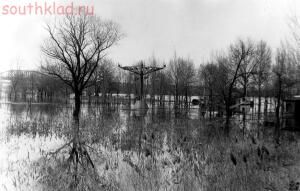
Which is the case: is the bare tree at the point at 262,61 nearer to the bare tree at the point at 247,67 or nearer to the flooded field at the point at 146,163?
the bare tree at the point at 247,67

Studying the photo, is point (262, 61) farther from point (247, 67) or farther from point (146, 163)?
point (146, 163)

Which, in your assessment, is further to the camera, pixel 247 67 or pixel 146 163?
pixel 247 67

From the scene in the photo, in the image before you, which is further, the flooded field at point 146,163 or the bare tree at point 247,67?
the bare tree at point 247,67

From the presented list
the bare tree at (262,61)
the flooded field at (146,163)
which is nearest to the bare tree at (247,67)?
the bare tree at (262,61)

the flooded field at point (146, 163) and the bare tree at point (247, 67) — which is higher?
the bare tree at point (247, 67)

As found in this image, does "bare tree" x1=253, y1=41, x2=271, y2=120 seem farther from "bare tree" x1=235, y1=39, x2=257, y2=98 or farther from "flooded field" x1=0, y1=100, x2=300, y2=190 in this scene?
"flooded field" x1=0, y1=100, x2=300, y2=190

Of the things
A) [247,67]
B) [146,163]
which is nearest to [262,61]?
[247,67]

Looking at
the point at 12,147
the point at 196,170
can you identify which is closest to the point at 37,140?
the point at 12,147

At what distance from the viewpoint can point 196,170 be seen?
26.3 feet

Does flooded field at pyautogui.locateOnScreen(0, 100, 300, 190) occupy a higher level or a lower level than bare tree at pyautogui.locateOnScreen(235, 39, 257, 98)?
lower

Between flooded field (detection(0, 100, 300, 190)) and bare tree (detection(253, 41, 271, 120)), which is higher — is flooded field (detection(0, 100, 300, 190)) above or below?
below

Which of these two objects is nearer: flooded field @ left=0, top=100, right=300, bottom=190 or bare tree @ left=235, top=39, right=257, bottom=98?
flooded field @ left=0, top=100, right=300, bottom=190

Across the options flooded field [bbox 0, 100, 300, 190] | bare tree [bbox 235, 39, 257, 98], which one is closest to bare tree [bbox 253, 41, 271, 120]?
bare tree [bbox 235, 39, 257, 98]

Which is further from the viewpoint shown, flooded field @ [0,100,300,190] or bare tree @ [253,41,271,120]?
bare tree @ [253,41,271,120]
